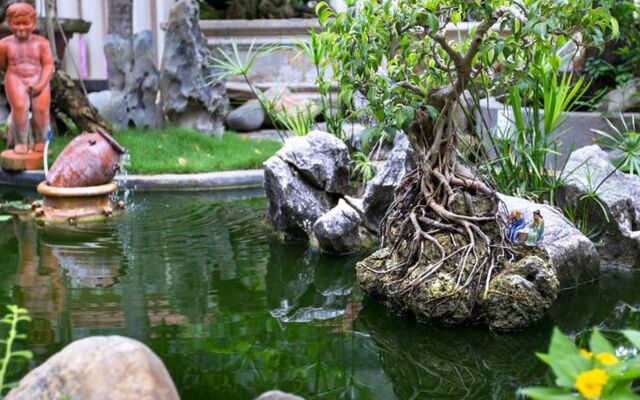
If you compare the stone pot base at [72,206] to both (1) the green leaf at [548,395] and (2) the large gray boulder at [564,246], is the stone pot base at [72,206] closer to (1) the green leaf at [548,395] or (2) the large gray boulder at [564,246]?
(2) the large gray boulder at [564,246]

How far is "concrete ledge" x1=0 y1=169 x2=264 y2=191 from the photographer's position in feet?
29.9

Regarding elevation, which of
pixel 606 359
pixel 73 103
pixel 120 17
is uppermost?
pixel 120 17

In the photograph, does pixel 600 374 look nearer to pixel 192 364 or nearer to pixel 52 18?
pixel 192 364

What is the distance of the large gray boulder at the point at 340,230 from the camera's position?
6262mm

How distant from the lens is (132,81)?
36.8 ft

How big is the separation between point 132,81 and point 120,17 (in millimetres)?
1025

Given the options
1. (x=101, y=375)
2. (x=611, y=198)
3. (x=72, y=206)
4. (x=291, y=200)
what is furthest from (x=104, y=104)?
(x=101, y=375)

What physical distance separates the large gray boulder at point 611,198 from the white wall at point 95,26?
444 inches

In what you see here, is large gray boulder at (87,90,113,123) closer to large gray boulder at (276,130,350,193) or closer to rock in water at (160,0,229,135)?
rock in water at (160,0,229,135)

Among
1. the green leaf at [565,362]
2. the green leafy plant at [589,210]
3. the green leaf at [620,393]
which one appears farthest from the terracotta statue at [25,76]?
the green leaf at [620,393]

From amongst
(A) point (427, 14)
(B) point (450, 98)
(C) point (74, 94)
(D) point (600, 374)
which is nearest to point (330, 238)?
(B) point (450, 98)

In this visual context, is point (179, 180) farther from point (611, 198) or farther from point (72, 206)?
point (611, 198)

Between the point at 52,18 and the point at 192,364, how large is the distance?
28.9 feet

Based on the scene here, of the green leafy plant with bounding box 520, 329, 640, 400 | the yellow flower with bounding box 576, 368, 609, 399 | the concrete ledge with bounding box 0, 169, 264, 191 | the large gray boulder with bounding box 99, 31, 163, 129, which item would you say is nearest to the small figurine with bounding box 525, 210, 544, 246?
the green leafy plant with bounding box 520, 329, 640, 400
